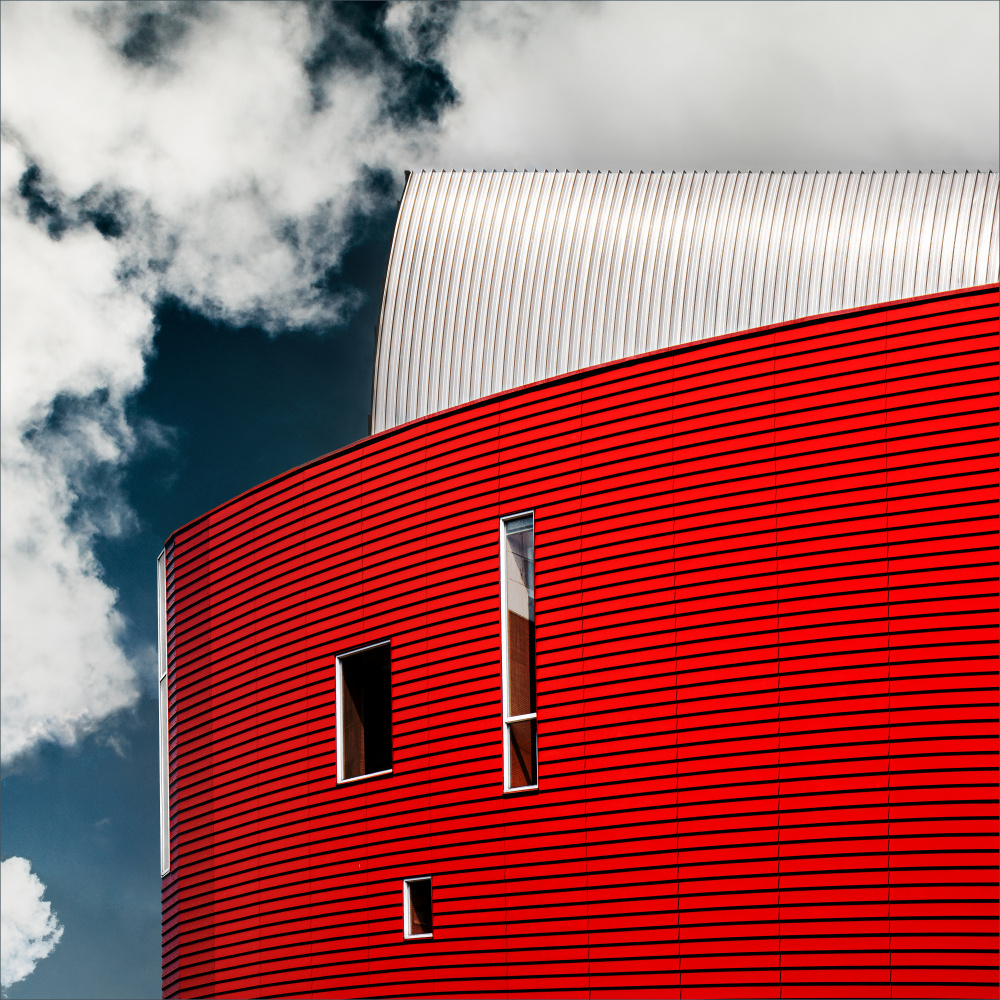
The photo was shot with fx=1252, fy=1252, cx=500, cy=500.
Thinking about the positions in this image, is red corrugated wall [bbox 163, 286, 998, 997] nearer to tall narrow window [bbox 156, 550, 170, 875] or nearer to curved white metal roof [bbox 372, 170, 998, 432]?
tall narrow window [bbox 156, 550, 170, 875]

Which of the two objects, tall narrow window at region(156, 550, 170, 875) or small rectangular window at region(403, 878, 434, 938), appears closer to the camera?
small rectangular window at region(403, 878, 434, 938)

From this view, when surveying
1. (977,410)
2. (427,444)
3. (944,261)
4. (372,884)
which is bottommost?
(372,884)

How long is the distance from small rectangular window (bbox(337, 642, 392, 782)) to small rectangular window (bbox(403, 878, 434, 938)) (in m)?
1.35

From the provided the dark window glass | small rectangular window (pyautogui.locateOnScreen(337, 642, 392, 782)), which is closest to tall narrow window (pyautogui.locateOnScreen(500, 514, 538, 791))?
the dark window glass

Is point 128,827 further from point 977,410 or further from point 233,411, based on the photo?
point 977,410

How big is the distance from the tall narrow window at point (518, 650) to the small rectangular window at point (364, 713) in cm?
167

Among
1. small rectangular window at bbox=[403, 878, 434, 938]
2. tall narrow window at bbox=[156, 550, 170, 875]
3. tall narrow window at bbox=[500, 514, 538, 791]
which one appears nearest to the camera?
tall narrow window at bbox=[500, 514, 538, 791]

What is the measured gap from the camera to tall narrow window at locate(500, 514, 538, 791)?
11.7 metres

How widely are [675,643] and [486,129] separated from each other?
4438 cm

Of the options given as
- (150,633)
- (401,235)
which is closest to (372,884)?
(401,235)

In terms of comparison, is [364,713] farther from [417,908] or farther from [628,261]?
[628,261]

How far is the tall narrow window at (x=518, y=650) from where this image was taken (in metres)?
11.7

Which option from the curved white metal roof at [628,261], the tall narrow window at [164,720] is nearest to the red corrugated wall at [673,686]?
the tall narrow window at [164,720]

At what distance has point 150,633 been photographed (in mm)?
57438
